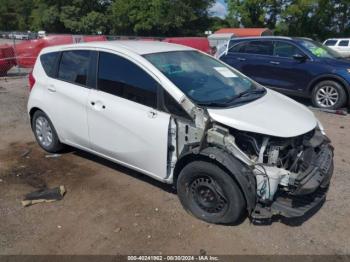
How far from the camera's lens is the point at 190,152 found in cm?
368

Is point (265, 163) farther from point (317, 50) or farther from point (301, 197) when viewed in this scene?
point (317, 50)

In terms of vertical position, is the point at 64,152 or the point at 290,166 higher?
the point at 290,166

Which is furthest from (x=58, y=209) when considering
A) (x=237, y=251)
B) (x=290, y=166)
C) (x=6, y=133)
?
(x=6, y=133)

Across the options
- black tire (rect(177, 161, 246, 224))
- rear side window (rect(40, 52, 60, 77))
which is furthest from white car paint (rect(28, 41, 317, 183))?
black tire (rect(177, 161, 246, 224))

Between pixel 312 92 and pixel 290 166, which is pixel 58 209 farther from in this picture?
pixel 312 92

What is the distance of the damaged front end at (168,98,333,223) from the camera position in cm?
342

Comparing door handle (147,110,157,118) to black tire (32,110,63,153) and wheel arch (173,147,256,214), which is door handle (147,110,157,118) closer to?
wheel arch (173,147,256,214)

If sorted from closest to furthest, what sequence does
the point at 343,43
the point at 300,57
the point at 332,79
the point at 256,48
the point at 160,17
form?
1. the point at 332,79
2. the point at 300,57
3. the point at 256,48
4. the point at 343,43
5. the point at 160,17

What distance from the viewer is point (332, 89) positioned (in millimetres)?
8266

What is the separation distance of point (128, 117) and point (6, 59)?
11163 millimetres

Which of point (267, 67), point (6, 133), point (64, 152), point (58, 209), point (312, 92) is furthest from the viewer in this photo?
point (267, 67)

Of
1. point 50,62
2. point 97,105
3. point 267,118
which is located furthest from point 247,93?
point 50,62

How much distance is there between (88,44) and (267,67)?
548 centimetres

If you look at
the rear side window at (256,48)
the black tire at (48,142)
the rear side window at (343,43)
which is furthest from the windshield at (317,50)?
the rear side window at (343,43)
